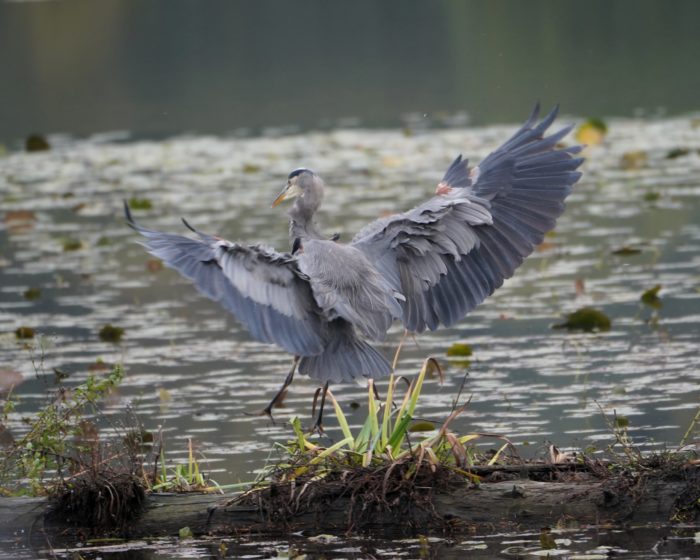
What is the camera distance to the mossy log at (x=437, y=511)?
18.2 ft

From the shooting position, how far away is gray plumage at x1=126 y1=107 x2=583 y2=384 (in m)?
6.10

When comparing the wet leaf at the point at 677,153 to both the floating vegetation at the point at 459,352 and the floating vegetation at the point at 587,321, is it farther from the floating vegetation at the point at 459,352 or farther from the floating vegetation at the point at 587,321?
the floating vegetation at the point at 459,352

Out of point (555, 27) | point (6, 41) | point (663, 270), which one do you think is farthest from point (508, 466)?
point (6, 41)

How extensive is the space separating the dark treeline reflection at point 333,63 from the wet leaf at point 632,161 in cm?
360

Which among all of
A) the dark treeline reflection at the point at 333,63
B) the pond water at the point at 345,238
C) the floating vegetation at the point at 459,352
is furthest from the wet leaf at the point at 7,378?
the dark treeline reflection at the point at 333,63

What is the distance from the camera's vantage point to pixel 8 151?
20.1 meters

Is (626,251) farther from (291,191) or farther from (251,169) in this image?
(251,169)

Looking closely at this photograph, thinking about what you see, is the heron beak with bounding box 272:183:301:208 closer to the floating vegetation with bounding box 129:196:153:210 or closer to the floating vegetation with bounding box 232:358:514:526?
the floating vegetation with bounding box 232:358:514:526

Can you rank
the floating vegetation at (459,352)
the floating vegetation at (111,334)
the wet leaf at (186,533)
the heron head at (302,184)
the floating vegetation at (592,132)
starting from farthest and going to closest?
the floating vegetation at (592,132) < the floating vegetation at (111,334) < the floating vegetation at (459,352) < the heron head at (302,184) < the wet leaf at (186,533)

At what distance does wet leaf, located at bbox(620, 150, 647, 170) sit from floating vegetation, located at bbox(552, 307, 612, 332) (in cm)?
692

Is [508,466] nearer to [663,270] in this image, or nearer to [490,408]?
[490,408]

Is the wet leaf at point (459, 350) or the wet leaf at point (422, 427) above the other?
the wet leaf at point (459, 350)

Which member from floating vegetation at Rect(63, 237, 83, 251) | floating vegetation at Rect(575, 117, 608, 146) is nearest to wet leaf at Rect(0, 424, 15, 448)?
floating vegetation at Rect(63, 237, 83, 251)

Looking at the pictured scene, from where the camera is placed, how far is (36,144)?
19.4 metres
